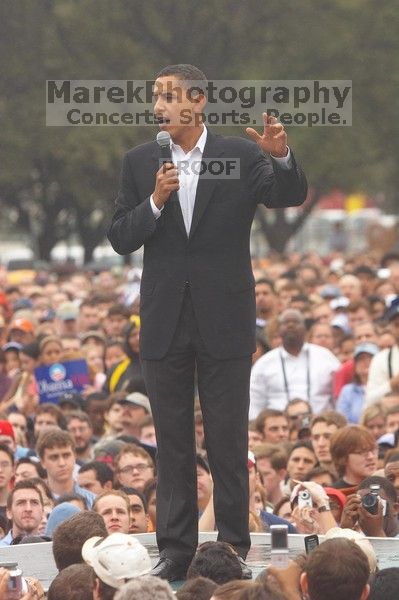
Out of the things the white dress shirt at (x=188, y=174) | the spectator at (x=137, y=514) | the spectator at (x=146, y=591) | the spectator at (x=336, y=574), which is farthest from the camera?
the spectator at (x=137, y=514)

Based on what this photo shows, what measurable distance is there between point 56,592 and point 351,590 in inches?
46.5

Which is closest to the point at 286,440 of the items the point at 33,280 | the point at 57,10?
the point at 33,280

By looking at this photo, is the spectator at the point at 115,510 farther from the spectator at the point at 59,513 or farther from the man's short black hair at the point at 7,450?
the man's short black hair at the point at 7,450

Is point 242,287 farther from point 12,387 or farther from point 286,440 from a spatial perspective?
point 12,387

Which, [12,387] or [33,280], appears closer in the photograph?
[12,387]

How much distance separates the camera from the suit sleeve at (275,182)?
7785mm

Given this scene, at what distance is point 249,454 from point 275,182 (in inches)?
92.3

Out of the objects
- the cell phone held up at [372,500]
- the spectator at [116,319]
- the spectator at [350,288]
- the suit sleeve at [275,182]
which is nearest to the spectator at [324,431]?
the cell phone held up at [372,500]

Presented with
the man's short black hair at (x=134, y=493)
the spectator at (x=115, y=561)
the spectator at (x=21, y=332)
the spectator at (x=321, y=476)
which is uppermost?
the spectator at (x=21, y=332)

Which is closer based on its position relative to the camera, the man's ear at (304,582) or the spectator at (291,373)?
the man's ear at (304,582)

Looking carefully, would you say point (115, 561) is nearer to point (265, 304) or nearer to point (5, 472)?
point (5, 472)

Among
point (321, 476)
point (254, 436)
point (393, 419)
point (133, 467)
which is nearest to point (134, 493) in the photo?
point (133, 467)

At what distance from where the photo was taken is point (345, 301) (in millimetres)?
21781

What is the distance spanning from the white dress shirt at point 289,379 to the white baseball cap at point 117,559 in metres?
7.91
